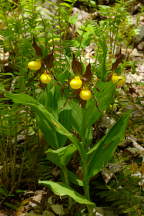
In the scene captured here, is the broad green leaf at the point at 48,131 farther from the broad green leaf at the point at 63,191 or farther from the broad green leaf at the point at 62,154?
the broad green leaf at the point at 63,191

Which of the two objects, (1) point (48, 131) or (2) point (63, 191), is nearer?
(2) point (63, 191)

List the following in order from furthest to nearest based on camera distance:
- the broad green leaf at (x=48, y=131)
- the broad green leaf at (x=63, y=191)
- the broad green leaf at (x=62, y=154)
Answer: the broad green leaf at (x=48, y=131) < the broad green leaf at (x=62, y=154) < the broad green leaf at (x=63, y=191)

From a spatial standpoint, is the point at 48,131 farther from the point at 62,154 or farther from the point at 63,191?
the point at 63,191

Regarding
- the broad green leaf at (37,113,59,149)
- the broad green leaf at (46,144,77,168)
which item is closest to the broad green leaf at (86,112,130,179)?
the broad green leaf at (46,144,77,168)

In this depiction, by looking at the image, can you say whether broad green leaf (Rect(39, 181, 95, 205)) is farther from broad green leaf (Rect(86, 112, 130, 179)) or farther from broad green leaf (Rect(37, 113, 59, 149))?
broad green leaf (Rect(37, 113, 59, 149))

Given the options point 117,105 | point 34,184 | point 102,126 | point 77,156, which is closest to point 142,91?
point 117,105

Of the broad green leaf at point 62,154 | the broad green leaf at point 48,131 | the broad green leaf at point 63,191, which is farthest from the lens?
the broad green leaf at point 48,131

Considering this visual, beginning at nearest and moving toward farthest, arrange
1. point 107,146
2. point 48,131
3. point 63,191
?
point 63,191 → point 107,146 → point 48,131

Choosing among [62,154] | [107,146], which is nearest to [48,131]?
[62,154]

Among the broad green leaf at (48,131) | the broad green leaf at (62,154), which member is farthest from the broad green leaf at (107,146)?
the broad green leaf at (48,131)
